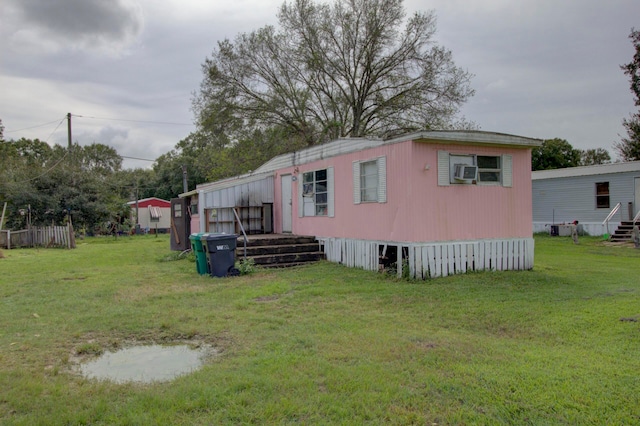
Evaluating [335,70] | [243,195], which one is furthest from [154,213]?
[243,195]

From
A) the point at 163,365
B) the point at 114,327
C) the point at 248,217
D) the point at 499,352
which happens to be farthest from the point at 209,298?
the point at 248,217

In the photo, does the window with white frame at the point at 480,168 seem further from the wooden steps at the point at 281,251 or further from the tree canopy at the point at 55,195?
the tree canopy at the point at 55,195

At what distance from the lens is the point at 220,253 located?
9891 millimetres

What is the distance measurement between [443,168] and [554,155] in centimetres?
3135

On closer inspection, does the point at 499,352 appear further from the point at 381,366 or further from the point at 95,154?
the point at 95,154

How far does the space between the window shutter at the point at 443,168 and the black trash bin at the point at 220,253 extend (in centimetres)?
448

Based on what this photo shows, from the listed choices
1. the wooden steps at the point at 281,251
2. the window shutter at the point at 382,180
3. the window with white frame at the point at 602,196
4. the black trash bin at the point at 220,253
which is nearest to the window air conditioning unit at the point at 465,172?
the window shutter at the point at 382,180

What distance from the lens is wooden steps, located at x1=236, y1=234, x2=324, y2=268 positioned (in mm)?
10945

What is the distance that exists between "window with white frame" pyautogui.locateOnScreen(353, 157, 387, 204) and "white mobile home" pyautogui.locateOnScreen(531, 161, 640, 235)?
14613 millimetres

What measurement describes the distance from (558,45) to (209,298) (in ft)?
43.0

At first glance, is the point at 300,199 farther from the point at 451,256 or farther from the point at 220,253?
the point at 451,256

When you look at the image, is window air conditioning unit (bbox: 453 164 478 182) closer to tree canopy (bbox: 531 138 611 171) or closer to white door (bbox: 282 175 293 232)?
white door (bbox: 282 175 293 232)

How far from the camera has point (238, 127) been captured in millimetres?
21094

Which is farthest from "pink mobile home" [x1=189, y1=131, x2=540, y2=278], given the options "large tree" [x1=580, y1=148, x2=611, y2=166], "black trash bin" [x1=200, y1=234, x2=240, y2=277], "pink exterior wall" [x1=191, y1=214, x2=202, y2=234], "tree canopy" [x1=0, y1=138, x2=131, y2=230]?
"large tree" [x1=580, y1=148, x2=611, y2=166]
